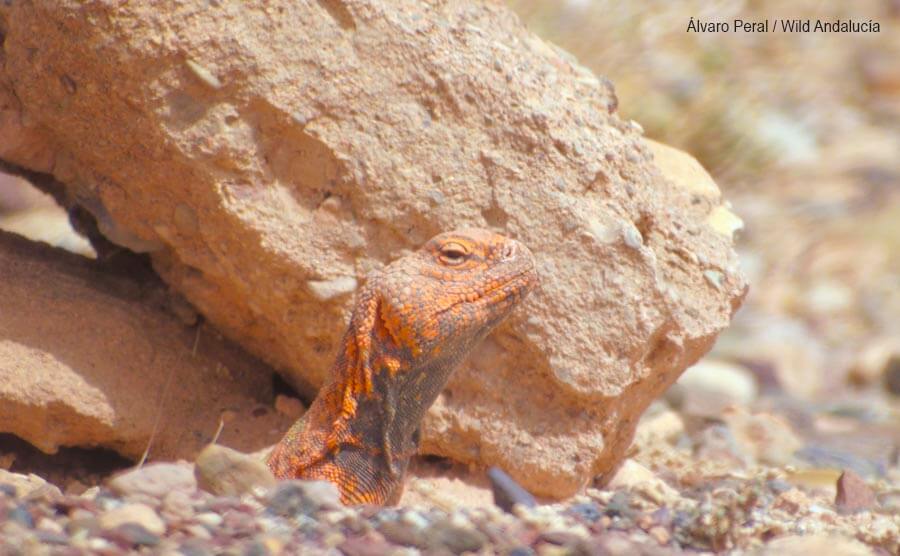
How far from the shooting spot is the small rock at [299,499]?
353cm

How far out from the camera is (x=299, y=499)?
11.7 ft

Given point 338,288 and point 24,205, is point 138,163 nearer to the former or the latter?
point 338,288

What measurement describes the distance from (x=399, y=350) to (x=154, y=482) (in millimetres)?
→ 1074

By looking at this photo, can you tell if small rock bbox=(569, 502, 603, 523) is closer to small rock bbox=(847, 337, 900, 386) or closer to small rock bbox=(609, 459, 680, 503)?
small rock bbox=(609, 459, 680, 503)

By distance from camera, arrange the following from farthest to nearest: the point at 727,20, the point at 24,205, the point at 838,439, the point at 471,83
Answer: the point at 727,20
the point at 24,205
the point at 838,439
the point at 471,83

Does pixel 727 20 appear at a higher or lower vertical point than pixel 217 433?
higher

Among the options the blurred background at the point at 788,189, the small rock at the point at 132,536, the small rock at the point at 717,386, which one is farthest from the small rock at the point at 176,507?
the small rock at the point at 717,386

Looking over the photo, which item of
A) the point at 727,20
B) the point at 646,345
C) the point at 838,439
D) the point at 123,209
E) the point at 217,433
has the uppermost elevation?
the point at 727,20

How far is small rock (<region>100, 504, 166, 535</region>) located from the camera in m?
3.25

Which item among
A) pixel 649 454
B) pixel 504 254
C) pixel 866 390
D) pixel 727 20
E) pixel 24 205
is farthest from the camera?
pixel 727 20

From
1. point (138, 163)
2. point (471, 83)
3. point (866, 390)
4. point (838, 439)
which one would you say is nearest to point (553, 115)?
point (471, 83)

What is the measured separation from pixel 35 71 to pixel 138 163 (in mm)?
513

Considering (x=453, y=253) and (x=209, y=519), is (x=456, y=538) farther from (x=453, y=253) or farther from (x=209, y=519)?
(x=453, y=253)

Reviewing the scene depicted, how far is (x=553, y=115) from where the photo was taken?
4.88 metres
